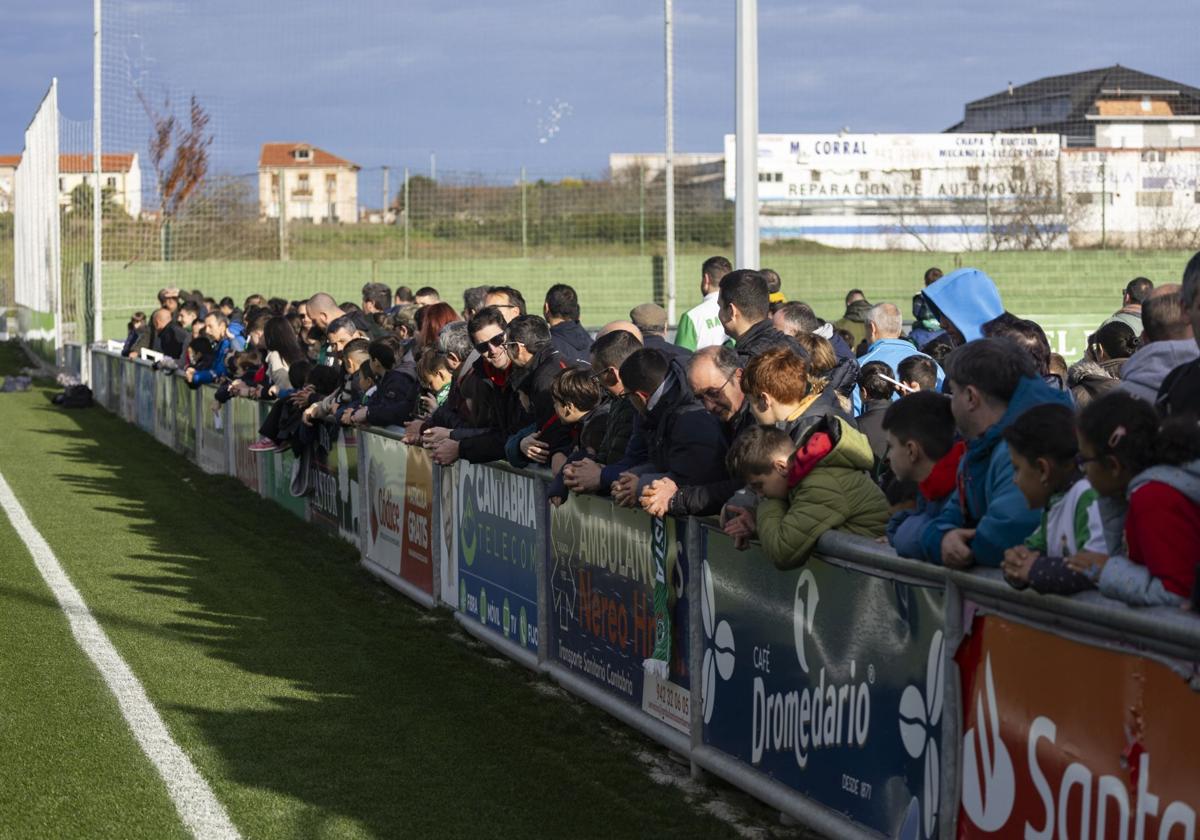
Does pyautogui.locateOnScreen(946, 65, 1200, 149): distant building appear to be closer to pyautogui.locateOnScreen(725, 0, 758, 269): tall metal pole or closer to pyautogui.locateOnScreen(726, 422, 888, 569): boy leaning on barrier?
pyautogui.locateOnScreen(725, 0, 758, 269): tall metal pole

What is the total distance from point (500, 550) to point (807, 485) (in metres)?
3.58

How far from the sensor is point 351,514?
12453 millimetres

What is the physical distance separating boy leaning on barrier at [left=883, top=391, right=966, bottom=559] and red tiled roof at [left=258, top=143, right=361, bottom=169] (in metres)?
33.9

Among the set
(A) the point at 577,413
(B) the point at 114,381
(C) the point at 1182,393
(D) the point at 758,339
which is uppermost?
(D) the point at 758,339

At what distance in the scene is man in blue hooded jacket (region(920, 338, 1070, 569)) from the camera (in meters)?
4.36

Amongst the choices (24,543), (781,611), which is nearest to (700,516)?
(781,611)

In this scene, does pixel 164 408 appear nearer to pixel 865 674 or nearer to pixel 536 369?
pixel 536 369

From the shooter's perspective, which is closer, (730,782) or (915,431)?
(915,431)

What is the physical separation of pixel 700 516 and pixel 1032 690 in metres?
2.16

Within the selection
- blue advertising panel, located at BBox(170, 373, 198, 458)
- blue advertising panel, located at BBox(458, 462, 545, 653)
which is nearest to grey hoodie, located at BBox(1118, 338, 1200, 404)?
blue advertising panel, located at BBox(458, 462, 545, 653)

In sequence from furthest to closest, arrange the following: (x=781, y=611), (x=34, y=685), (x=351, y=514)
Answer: (x=351, y=514) → (x=34, y=685) → (x=781, y=611)

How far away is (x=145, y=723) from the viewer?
23.6 ft

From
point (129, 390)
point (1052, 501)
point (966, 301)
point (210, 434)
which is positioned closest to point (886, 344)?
point (966, 301)

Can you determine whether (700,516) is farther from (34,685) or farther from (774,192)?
(774,192)
